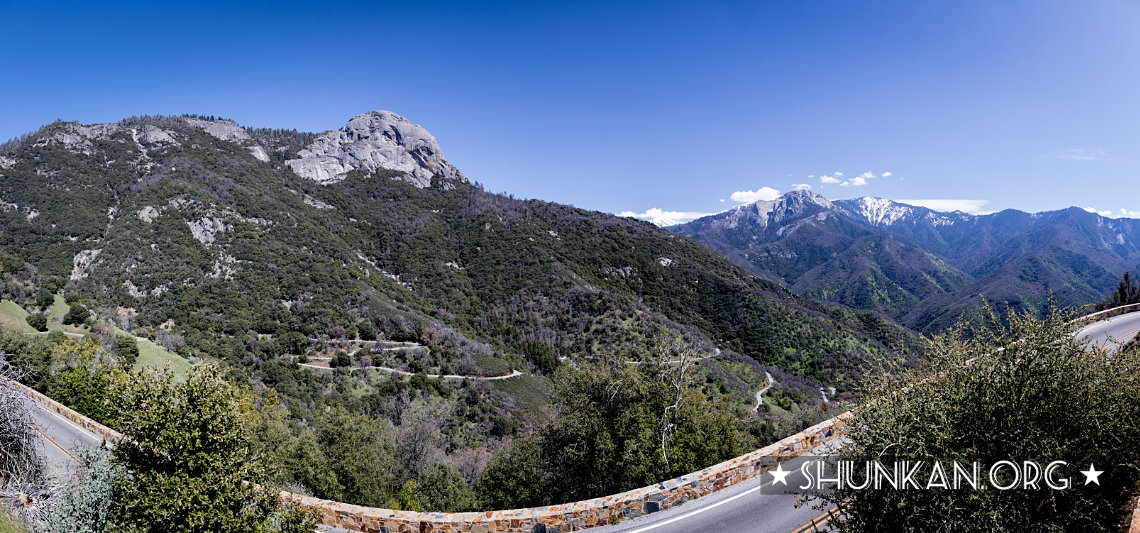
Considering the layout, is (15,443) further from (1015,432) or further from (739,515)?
(1015,432)

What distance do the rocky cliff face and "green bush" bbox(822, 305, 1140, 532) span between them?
15887 cm

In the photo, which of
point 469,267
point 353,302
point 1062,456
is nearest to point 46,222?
point 353,302

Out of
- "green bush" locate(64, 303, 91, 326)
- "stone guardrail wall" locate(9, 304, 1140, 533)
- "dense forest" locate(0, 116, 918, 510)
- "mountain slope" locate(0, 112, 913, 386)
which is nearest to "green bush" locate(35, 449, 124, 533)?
"stone guardrail wall" locate(9, 304, 1140, 533)

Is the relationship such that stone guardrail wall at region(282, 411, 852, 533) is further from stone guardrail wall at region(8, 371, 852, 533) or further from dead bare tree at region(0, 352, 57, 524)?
dead bare tree at region(0, 352, 57, 524)

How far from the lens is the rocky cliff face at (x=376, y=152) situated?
14512 cm

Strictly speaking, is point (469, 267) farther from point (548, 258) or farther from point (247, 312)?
point (247, 312)

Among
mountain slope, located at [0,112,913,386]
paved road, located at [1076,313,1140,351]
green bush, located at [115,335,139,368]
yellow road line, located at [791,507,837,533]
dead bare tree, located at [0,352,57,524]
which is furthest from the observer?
mountain slope, located at [0,112,913,386]

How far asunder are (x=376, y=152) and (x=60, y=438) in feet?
531

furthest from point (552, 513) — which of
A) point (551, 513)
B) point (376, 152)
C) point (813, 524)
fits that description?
point (376, 152)

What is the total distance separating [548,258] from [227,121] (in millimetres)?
135683

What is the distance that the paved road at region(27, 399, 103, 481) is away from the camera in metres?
15.1

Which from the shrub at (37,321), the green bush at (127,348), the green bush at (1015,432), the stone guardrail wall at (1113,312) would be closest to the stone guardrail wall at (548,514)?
the green bush at (1015,432)

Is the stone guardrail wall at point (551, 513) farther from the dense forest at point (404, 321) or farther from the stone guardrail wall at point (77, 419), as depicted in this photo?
the stone guardrail wall at point (77, 419)

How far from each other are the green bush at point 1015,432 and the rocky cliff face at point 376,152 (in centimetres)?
15887
